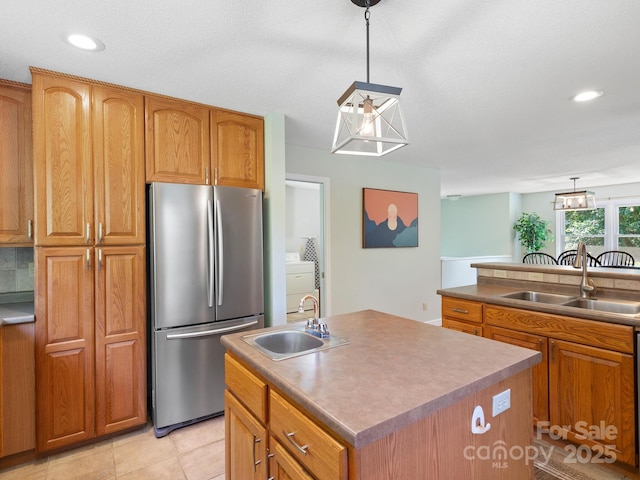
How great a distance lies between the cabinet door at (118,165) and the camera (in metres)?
2.18

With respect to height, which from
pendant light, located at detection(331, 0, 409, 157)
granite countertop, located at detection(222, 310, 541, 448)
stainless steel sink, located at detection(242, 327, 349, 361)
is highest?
pendant light, located at detection(331, 0, 409, 157)

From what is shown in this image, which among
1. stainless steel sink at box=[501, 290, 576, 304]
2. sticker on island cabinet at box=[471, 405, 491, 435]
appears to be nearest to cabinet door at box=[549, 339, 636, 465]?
stainless steel sink at box=[501, 290, 576, 304]

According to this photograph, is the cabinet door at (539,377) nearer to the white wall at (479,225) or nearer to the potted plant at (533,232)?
the white wall at (479,225)

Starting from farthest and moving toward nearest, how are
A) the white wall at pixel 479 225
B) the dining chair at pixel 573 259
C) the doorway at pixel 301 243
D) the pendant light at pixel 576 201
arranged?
the white wall at pixel 479 225
the dining chair at pixel 573 259
the pendant light at pixel 576 201
the doorway at pixel 301 243

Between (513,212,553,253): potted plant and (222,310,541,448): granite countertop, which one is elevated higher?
(513,212,553,253): potted plant

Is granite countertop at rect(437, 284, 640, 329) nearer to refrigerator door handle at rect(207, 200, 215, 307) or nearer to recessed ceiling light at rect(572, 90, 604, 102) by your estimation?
recessed ceiling light at rect(572, 90, 604, 102)

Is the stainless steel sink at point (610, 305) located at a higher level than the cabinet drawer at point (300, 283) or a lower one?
higher

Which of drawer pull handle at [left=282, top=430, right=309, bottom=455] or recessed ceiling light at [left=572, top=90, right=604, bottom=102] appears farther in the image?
recessed ceiling light at [left=572, top=90, right=604, bottom=102]

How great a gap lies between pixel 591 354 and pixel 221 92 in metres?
2.86

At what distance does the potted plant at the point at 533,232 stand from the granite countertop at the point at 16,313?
8.53m

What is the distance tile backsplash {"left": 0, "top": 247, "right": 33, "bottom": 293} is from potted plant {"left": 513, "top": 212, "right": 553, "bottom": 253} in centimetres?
852

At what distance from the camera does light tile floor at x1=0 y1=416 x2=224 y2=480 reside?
6.27 ft

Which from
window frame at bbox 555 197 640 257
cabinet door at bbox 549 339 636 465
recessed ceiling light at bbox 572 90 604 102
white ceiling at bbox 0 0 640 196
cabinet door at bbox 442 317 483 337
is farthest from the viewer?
window frame at bbox 555 197 640 257

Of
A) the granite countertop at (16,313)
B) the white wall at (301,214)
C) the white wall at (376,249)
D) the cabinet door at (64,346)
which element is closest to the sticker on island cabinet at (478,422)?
the cabinet door at (64,346)
